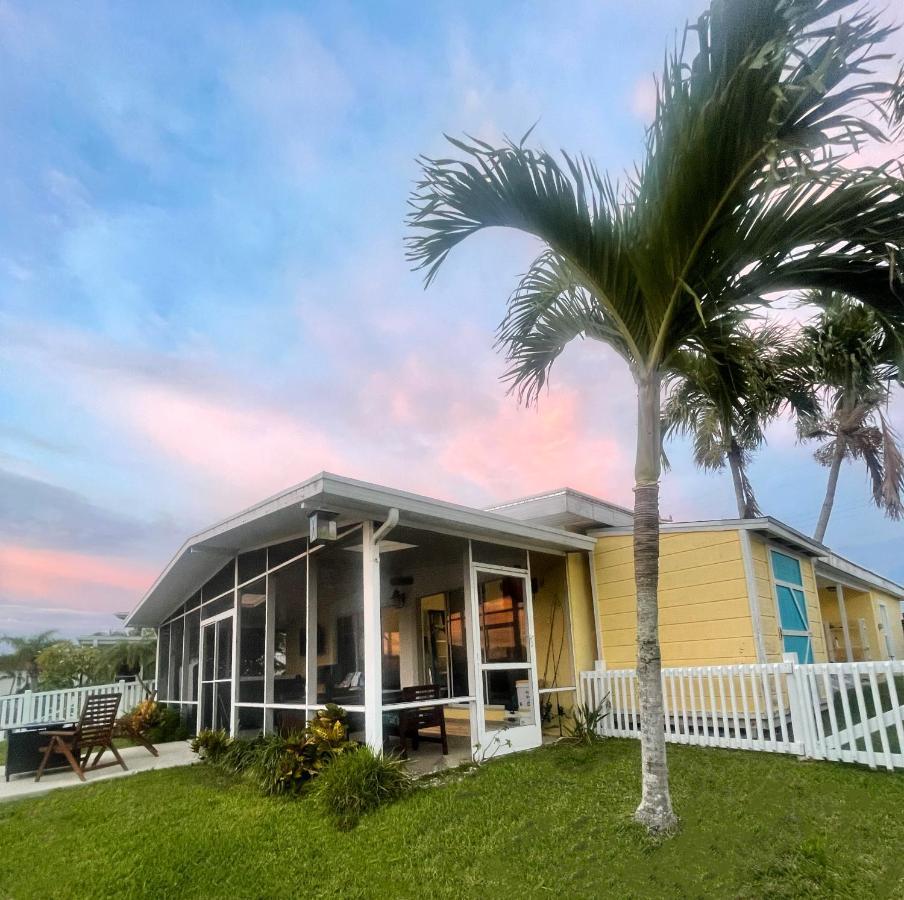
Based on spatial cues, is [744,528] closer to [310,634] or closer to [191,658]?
[310,634]

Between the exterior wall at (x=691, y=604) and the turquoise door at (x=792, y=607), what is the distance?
531 mm

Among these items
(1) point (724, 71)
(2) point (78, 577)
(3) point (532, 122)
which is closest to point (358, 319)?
(3) point (532, 122)

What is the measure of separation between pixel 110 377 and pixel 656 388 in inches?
369

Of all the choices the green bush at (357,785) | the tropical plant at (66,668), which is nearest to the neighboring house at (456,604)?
the green bush at (357,785)

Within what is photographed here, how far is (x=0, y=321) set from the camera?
9.77m

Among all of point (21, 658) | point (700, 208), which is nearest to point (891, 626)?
point (700, 208)

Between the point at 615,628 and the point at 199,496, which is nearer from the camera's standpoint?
the point at 615,628

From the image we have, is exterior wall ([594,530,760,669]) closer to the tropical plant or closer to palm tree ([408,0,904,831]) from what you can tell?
palm tree ([408,0,904,831])

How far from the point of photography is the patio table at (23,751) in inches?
296

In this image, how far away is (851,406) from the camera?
12.8m

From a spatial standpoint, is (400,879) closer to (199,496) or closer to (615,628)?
(615,628)

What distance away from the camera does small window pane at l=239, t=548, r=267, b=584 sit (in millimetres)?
8164

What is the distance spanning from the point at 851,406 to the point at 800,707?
897cm

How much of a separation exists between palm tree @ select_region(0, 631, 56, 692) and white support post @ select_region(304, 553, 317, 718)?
16137 millimetres
